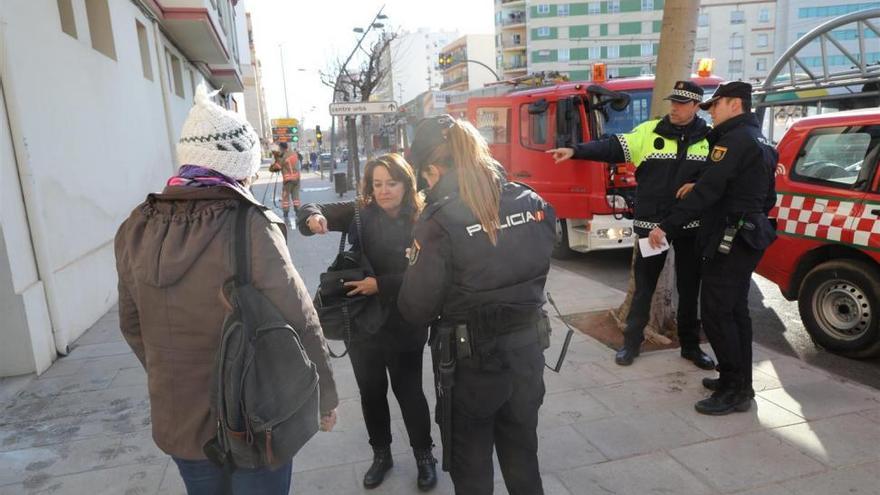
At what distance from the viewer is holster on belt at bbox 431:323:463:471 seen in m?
2.12

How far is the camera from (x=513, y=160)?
8.69 meters

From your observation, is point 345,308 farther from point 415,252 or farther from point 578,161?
point 578,161

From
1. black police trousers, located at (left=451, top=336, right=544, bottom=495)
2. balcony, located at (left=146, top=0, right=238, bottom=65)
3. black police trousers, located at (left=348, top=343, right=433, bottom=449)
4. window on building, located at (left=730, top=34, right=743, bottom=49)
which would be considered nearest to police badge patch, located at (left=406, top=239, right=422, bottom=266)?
black police trousers, located at (left=451, top=336, right=544, bottom=495)

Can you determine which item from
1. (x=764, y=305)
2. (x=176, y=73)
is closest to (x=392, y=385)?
(x=764, y=305)

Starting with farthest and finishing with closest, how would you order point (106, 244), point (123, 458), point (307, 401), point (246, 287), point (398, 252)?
point (106, 244) → point (123, 458) → point (398, 252) → point (307, 401) → point (246, 287)

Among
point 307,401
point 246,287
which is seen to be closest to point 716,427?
point 307,401

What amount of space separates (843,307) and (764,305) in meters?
1.58

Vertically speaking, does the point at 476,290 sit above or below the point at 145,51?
below

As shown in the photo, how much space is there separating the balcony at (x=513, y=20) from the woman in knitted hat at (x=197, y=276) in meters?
75.2

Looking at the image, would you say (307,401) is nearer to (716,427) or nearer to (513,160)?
(716,427)

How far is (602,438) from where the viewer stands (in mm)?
3309

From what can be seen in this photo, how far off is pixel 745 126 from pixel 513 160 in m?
5.40

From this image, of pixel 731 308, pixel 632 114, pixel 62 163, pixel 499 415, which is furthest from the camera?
pixel 632 114

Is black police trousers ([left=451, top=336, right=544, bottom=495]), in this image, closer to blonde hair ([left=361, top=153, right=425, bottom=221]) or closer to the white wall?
blonde hair ([left=361, top=153, right=425, bottom=221])
